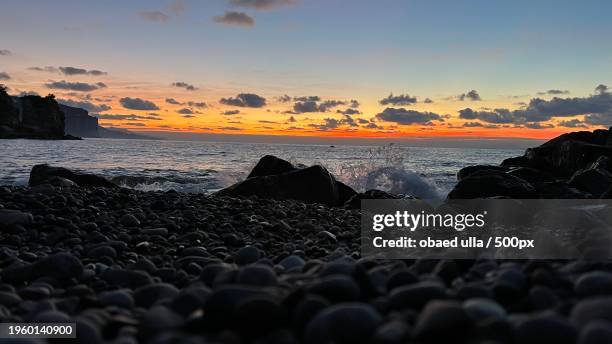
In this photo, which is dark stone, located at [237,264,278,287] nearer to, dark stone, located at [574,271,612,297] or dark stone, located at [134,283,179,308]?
dark stone, located at [134,283,179,308]

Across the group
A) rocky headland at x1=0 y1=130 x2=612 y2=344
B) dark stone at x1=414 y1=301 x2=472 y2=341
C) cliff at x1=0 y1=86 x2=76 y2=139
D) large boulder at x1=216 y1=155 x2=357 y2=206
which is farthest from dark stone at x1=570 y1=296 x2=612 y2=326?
cliff at x1=0 y1=86 x2=76 y2=139

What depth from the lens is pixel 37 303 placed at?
8.82 ft

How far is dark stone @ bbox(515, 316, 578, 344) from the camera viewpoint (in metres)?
1.56

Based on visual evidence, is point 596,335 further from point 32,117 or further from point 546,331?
point 32,117

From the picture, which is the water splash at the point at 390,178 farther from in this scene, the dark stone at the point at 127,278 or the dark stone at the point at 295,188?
the dark stone at the point at 127,278

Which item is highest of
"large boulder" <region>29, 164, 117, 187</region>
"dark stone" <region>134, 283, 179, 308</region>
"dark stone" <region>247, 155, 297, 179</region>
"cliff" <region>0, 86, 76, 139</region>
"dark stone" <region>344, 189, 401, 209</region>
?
"cliff" <region>0, 86, 76, 139</region>

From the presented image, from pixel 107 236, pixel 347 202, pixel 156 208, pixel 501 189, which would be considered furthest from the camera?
pixel 347 202

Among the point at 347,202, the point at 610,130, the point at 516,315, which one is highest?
the point at 610,130

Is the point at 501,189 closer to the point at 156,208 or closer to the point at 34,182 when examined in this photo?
the point at 156,208

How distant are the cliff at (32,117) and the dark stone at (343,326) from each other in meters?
116

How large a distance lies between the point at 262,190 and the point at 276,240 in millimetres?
5655

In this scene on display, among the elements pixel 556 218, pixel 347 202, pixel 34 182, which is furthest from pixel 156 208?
pixel 34 182

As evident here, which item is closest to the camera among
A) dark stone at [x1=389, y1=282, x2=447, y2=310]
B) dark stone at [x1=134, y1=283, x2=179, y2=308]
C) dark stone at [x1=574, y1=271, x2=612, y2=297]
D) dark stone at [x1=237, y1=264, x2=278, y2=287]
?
dark stone at [x1=389, y1=282, x2=447, y2=310]

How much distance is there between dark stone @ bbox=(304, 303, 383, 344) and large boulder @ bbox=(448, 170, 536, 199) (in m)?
8.99
